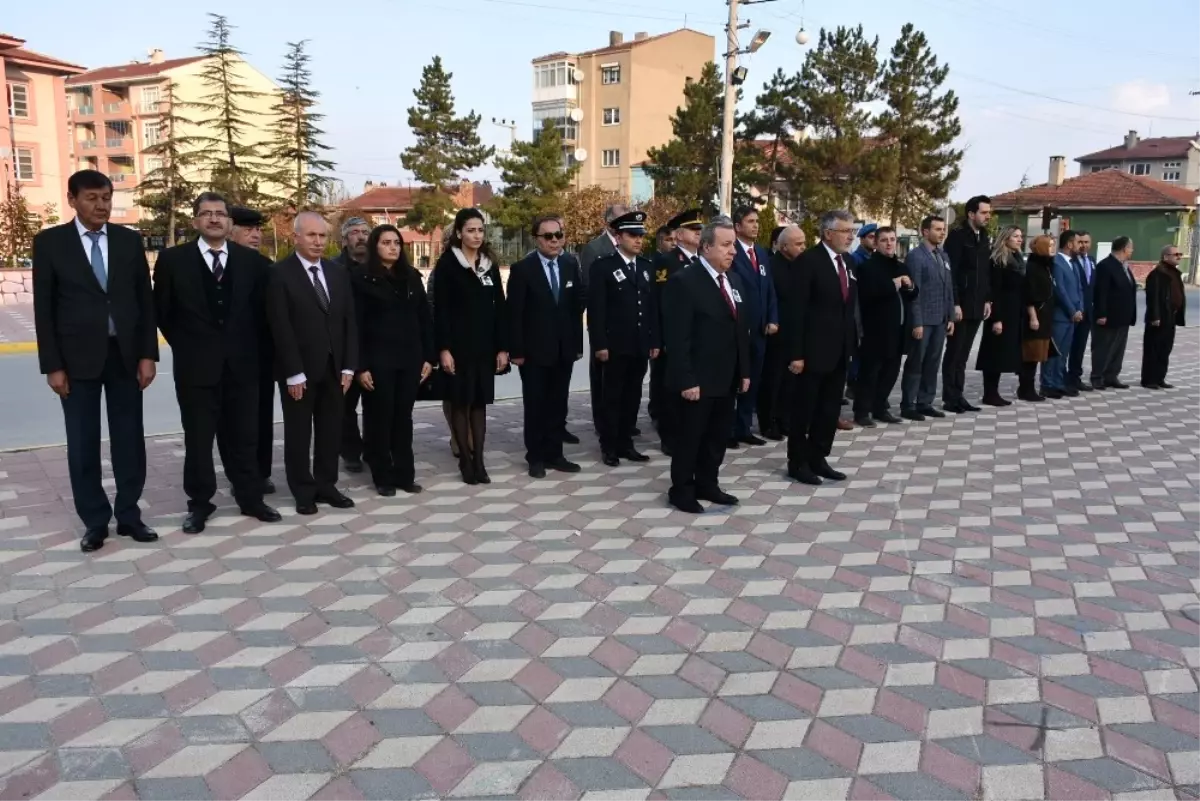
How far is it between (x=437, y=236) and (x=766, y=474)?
149 ft

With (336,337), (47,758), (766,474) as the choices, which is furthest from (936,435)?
(47,758)

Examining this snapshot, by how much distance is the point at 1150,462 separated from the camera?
707 centimetres

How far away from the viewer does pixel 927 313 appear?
8750mm

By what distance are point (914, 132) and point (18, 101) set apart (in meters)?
38.7

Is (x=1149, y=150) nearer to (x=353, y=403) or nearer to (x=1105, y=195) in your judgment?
(x=1105, y=195)

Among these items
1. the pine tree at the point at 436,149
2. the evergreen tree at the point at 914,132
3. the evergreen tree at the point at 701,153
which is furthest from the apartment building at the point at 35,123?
the evergreen tree at the point at 914,132

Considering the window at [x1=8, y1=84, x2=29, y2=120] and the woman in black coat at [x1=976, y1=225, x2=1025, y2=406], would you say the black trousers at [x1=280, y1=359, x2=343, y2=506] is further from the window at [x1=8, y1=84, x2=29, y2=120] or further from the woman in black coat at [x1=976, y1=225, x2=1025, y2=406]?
the window at [x1=8, y1=84, x2=29, y2=120]

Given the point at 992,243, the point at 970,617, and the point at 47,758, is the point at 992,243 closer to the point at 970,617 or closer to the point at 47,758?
the point at 970,617

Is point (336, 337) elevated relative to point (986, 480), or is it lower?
elevated

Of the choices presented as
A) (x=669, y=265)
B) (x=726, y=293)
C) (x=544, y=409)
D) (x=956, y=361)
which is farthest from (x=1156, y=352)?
(x=544, y=409)

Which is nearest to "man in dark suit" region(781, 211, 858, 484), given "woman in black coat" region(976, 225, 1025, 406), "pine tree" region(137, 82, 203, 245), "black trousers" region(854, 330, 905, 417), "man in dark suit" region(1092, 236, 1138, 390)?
"black trousers" region(854, 330, 905, 417)

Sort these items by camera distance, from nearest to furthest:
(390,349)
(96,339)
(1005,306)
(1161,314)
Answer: (96,339) → (390,349) → (1005,306) → (1161,314)

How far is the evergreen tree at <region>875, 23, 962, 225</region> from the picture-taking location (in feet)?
126

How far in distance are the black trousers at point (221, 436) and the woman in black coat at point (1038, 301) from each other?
775 centimetres
